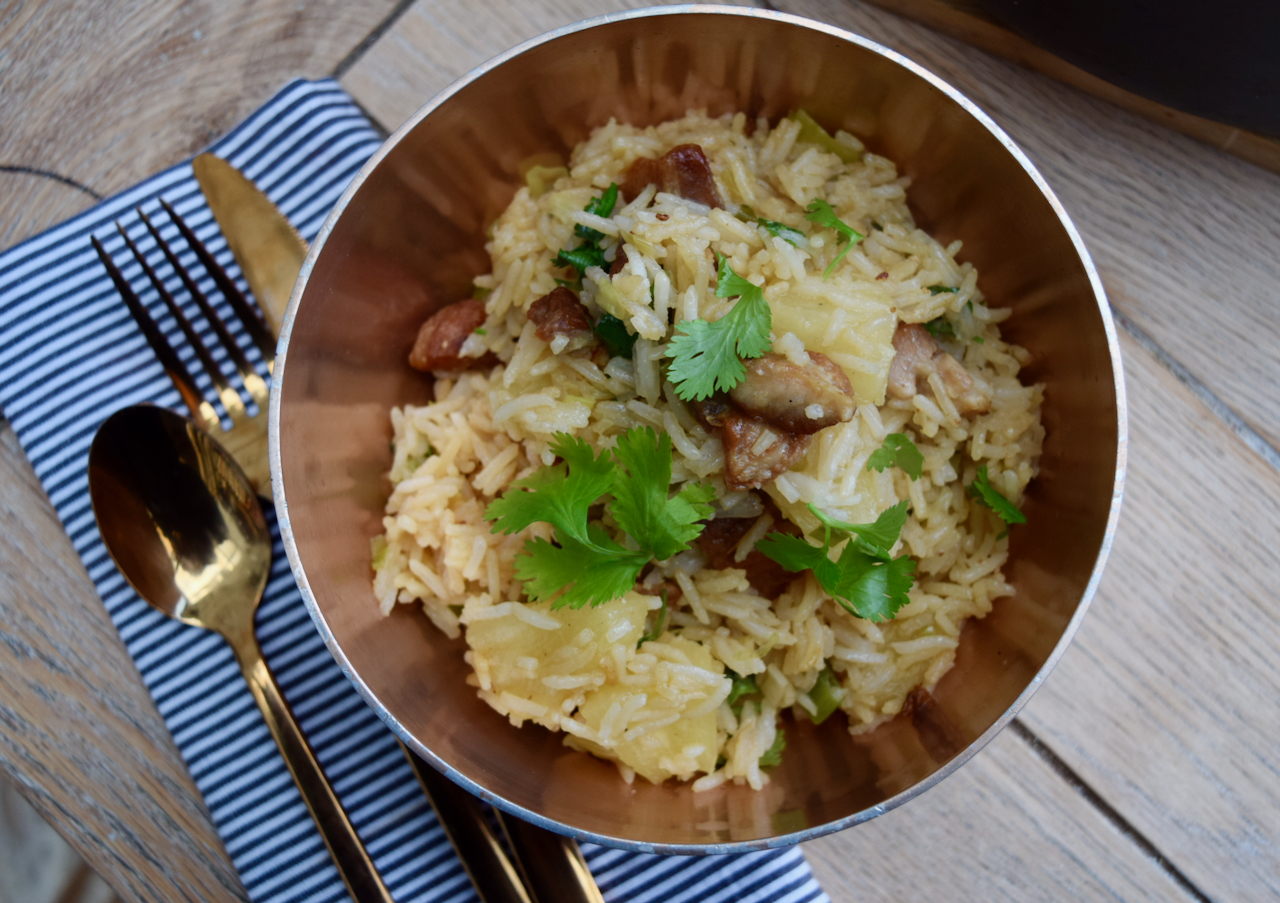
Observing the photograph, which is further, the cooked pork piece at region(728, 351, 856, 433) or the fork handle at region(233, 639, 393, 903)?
the fork handle at region(233, 639, 393, 903)

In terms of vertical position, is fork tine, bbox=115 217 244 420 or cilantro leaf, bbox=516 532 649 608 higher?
cilantro leaf, bbox=516 532 649 608

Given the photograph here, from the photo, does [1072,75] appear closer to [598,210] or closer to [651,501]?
[598,210]

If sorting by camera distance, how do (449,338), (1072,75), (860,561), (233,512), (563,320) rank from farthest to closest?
(1072,75) < (233,512) < (449,338) < (563,320) < (860,561)

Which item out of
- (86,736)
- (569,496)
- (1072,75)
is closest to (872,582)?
(569,496)

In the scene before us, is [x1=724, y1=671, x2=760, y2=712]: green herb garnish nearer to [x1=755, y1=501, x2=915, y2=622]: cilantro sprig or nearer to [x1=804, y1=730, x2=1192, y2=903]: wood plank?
[x1=755, y1=501, x2=915, y2=622]: cilantro sprig

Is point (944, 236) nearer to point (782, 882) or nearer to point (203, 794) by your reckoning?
point (782, 882)

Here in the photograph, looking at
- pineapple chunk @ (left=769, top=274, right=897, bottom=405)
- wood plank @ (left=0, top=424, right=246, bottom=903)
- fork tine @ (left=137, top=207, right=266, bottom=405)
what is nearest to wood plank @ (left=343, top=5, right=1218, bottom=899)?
pineapple chunk @ (left=769, top=274, right=897, bottom=405)

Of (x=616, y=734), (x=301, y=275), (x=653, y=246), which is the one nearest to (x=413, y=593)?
(x=616, y=734)

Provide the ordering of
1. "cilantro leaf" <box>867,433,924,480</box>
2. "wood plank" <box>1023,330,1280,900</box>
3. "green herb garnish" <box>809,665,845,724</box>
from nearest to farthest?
"cilantro leaf" <box>867,433,924,480</box> → "green herb garnish" <box>809,665,845,724</box> → "wood plank" <box>1023,330,1280,900</box>
